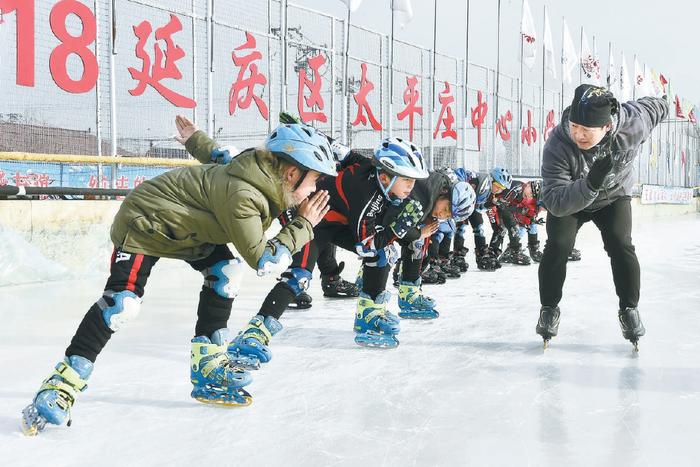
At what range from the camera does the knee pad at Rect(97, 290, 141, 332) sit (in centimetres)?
256

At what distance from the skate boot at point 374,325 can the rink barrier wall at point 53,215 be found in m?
3.73

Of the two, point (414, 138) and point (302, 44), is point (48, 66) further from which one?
point (414, 138)

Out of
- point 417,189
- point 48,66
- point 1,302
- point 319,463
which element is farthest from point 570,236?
point 48,66

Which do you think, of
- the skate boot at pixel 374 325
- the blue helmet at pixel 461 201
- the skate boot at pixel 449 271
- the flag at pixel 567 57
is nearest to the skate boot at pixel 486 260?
the skate boot at pixel 449 271

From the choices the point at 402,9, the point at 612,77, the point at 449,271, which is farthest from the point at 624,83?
the point at 449,271

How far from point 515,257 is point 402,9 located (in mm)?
6465

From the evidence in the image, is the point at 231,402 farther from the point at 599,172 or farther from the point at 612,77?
the point at 612,77

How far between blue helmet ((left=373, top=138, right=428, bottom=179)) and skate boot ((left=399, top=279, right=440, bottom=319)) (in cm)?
136

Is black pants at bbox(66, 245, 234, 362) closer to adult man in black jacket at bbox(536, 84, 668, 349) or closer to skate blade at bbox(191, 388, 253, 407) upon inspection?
skate blade at bbox(191, 388, 253, 407)

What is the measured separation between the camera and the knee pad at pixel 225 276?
2.83 m

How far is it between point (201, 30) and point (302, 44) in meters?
2.02

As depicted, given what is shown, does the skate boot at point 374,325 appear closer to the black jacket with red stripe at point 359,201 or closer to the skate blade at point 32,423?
the black jacket with red stripe at point 359,201

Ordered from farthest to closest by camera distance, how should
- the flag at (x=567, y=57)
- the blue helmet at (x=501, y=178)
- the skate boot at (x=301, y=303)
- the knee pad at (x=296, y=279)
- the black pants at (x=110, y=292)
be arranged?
the flag at (x=567, y=57), the blue helmet at (x=501, y=178), the skate boot at (x=301, y=303), the knee pad at (x=296, y=279), the black pants at (x=110, y=292)

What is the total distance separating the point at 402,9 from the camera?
1329cm
